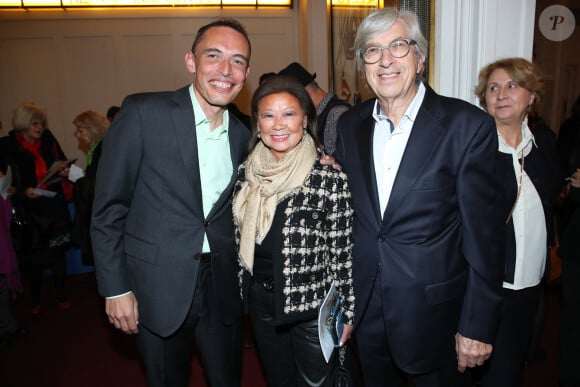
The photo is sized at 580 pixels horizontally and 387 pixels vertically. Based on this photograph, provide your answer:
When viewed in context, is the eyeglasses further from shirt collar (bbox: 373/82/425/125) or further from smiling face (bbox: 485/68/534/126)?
smiling face (bbox: 485/68/534/126)

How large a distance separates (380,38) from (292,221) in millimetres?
802

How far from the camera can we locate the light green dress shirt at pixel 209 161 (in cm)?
188

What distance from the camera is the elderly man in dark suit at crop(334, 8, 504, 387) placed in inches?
59.8

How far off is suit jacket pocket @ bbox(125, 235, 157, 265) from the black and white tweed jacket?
1.71 feet

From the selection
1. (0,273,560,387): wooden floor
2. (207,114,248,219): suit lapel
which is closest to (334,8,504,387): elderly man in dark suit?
(207,114,248,219): suit lapel

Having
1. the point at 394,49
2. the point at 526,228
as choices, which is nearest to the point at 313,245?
the point at 394,49

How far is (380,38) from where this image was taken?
1.63 metres

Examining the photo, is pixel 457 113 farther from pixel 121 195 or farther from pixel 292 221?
pixel 121 195

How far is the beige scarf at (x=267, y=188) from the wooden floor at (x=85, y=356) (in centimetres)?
153

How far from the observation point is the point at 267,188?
182 cm

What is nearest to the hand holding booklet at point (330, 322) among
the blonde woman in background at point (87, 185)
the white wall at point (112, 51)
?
the blonde woman in background at point (87, 185)

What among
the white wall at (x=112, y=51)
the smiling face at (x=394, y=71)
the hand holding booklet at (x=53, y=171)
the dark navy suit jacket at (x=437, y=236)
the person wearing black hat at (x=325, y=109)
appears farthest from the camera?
the white wall at (x=112, y=51)

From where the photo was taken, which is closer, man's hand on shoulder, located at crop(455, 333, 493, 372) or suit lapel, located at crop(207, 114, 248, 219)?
man's hand on shoulder, located at crop(455, 333, 493, 372)

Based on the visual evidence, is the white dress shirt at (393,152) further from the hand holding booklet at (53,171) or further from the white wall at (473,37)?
the hand holding booklet at (53,171)
